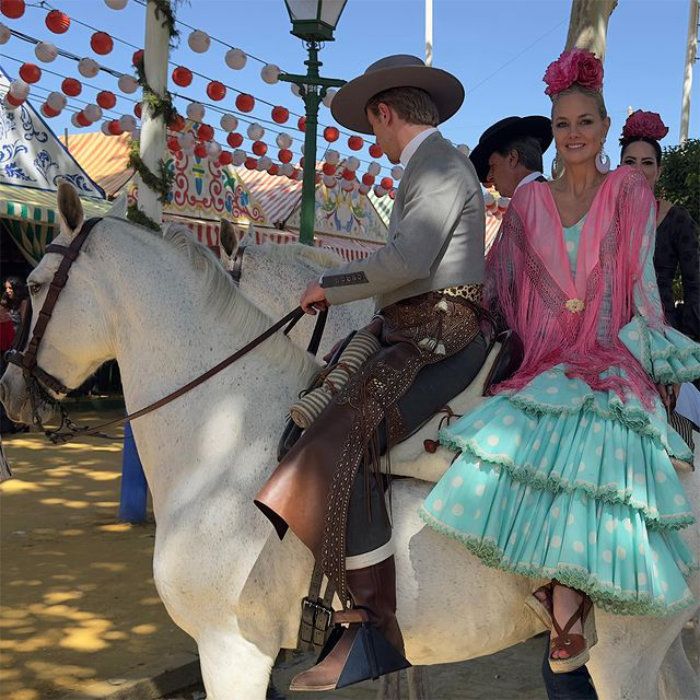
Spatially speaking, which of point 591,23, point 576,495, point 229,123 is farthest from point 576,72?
point 229,123

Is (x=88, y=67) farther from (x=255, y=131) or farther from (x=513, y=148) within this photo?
(x=513, y=148)

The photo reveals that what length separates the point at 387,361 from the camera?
10.1 feet

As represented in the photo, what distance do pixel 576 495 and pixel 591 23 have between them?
6.02 m

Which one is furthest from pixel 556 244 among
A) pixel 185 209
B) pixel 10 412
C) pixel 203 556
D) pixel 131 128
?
pixel 185 209

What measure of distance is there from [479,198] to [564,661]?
1563mm

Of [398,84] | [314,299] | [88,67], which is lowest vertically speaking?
[314,299]

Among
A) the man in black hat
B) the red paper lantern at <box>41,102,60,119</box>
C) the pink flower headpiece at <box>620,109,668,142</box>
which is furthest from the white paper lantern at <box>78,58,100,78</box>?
the pink flower headpiece at <box>620,109,668,142</box>

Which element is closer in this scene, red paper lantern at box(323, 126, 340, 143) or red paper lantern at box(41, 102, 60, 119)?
red paper lantern at box(41, 102, 60, 119)

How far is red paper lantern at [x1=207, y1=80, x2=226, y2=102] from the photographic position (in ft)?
42.3

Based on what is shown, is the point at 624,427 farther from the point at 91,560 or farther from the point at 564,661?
the point at 91,560

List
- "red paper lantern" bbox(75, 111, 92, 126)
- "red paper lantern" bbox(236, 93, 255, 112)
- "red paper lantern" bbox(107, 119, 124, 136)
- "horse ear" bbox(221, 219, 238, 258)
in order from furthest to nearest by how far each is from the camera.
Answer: "red paper lantern" bbox(236, 93, 255, 112)
"red paper lantern" bbox(107, 119, 124, 136)
"red paper lantern" bbox(75, 111, 92, 126)
"horse ear" bbox(221, 219, 238, 258)

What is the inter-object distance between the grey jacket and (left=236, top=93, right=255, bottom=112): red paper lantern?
11220 millimetres

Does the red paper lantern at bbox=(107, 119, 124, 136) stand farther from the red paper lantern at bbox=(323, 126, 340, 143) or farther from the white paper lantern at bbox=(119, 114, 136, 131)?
the red paper lantern at bbox=(323, 126, 340, 143)

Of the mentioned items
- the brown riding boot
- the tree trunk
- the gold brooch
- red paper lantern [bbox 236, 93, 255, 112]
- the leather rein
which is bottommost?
the brown riding boot
